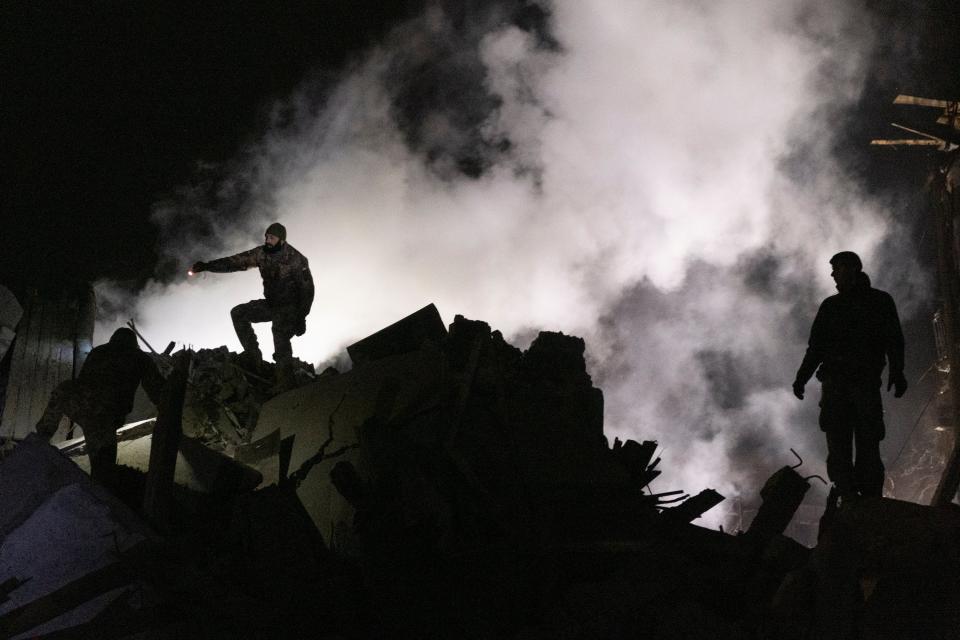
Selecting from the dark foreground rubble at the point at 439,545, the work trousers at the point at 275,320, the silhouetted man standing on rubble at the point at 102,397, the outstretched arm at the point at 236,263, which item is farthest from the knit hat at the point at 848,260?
the outstretched arm at the point at 236,263

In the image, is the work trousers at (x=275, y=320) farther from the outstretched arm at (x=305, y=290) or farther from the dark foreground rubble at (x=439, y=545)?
the dark foreground rubble at (x=439, y=545)

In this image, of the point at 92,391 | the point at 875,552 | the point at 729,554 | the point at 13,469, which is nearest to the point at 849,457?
the point at 729,554

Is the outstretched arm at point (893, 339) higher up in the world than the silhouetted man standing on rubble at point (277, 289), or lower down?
lower down

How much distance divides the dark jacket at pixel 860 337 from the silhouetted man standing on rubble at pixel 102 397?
491cm

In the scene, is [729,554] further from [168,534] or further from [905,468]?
[905,468]

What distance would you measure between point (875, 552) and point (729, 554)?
1.11 m

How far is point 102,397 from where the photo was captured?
4887 mm

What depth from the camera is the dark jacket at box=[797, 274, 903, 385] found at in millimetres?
4230

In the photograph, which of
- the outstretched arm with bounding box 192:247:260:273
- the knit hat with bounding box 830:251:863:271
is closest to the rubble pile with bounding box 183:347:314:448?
the outstretched arm with bounding box 192:247:260:273

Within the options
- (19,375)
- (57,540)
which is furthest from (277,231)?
(57,540)

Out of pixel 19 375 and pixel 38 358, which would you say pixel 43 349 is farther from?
pixel 19 375

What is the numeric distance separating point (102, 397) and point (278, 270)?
2.65 meters

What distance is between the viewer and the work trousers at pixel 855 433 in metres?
4.12

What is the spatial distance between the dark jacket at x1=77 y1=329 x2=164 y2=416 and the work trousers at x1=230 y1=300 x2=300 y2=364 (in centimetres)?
203
